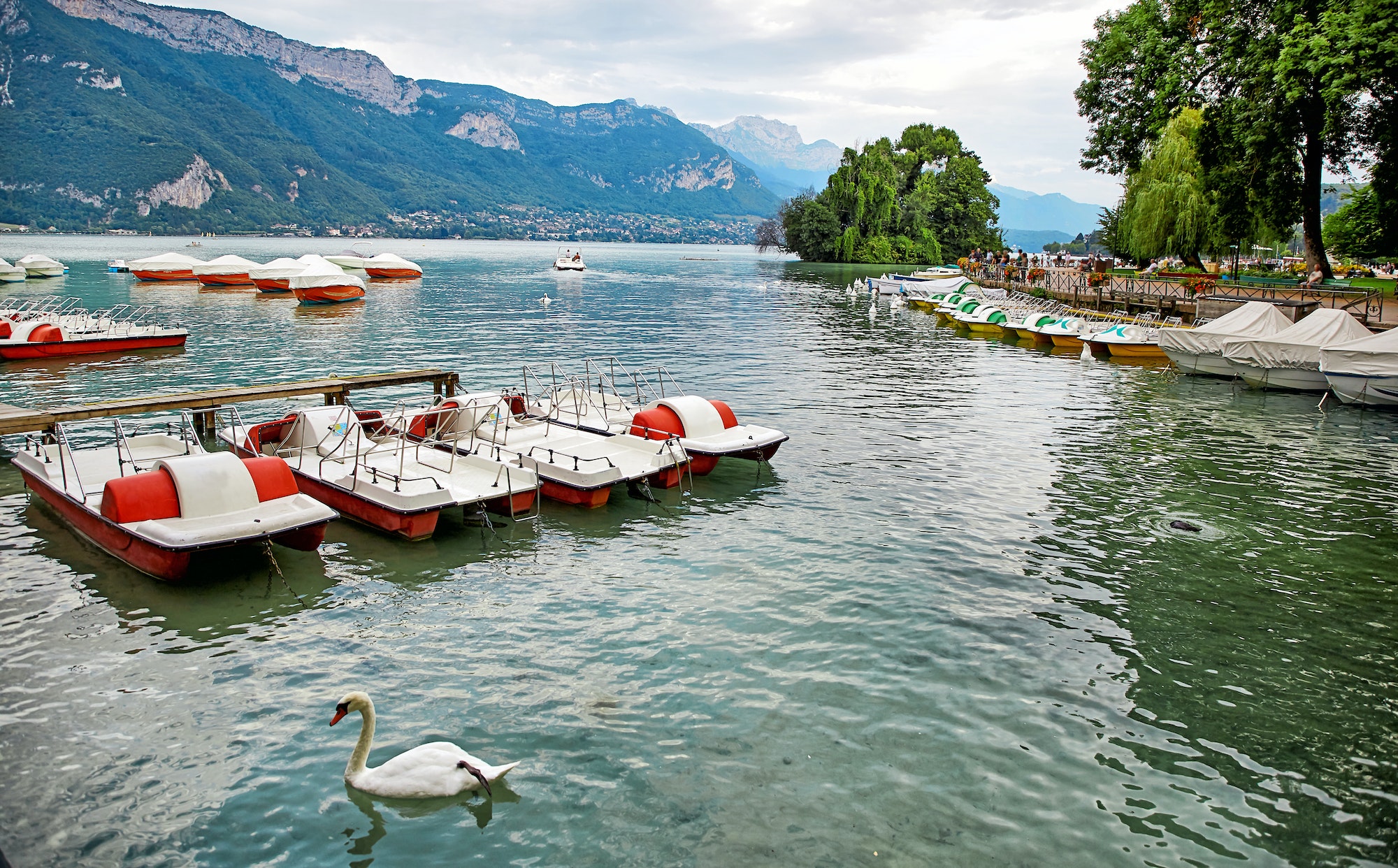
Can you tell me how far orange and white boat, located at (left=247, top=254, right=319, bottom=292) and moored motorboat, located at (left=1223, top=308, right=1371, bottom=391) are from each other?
6400 cm

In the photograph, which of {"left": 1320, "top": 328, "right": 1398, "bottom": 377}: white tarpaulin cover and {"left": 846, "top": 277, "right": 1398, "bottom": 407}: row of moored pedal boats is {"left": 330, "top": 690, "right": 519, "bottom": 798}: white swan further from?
{"left": 846, "top": 277, "right": 1398, "bottom": 407}: row of moored pedal boats

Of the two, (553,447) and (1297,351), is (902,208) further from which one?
(553,447)

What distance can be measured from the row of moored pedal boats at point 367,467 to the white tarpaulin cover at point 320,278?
133 ft

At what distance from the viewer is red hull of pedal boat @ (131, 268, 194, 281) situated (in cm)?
7944

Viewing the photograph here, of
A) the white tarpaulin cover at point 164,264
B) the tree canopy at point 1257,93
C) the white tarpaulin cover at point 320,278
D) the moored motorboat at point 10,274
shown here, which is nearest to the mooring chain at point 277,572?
the tree canopy at point 1257,93

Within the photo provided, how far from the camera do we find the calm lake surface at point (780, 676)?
24.8 ft

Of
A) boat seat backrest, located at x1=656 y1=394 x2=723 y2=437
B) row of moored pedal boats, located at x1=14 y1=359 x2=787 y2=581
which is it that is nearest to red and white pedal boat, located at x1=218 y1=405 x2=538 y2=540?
row of moored pedal boats, located at x1=14 y1=359 x2=787 y2=581

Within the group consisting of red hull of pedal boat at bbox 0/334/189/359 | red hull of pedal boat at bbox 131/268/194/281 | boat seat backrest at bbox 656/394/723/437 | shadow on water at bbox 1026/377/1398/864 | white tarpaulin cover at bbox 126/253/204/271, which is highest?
white tarpaulin cover at bbox 126/253/204/271

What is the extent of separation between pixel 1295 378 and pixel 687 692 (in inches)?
1227

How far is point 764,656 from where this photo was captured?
10797mm

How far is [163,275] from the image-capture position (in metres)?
79.7

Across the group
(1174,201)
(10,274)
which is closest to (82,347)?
(10,274)

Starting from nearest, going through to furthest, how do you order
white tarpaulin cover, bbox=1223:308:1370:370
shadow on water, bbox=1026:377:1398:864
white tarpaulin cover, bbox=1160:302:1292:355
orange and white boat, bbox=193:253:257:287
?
1. shadow on water, bbox=1026:377:1398:864
2. white tarpaulin cover, bbox=1223:308:1370:370
3. white tarpaulin cover, bbox=1160:302:1292:355
4. orange and white boat, bbox=193:253:257:287

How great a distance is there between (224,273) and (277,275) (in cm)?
1014
